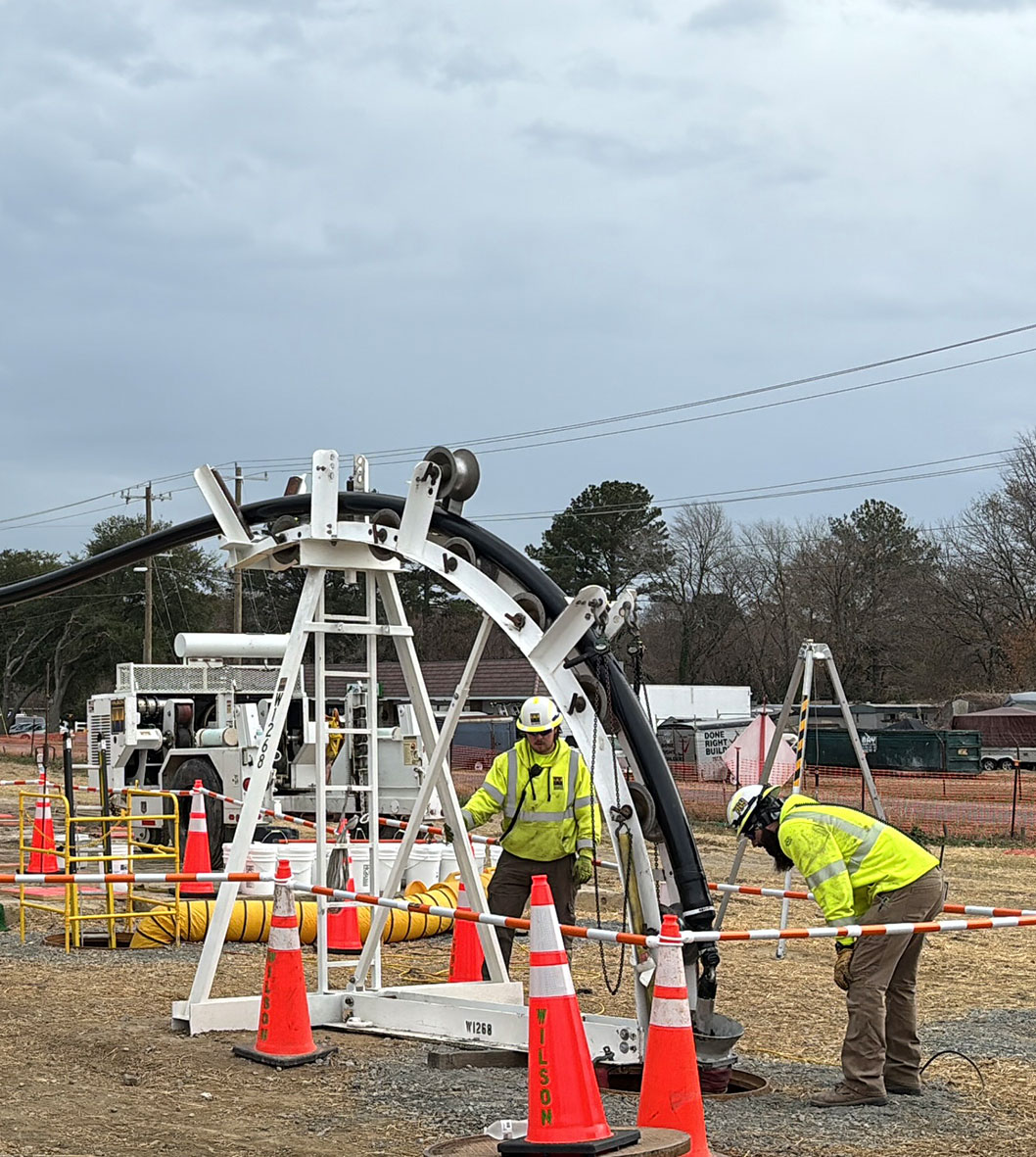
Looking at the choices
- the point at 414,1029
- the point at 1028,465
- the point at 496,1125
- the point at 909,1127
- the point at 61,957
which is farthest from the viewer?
the point at 1028,465

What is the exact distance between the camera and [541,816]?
9680 mm

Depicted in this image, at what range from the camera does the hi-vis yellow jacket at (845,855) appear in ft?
24.7

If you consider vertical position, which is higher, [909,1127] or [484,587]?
[484,587]

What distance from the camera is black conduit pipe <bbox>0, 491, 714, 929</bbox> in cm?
735

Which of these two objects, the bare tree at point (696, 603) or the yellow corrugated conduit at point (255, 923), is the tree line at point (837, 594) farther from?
the yellow corrugated conduit at point (255, 923)

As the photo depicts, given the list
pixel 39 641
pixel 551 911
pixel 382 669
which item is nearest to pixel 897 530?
pixel 382 669

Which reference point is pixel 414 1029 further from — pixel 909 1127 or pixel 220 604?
pixel 220 604

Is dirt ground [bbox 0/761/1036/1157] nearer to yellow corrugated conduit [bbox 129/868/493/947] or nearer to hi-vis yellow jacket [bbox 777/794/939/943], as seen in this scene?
yellow corrugated conduit [bbox 129/868/493/947]

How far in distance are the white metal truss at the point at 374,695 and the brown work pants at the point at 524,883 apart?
0.41 m

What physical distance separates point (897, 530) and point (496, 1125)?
242 feet

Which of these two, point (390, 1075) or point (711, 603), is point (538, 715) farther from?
point (711, 603)

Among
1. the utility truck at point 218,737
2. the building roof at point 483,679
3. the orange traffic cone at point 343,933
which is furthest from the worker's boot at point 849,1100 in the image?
the building roof at point 483,679

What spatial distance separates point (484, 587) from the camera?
8.30 meters

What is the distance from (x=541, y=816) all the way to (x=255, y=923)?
4.65 meters
